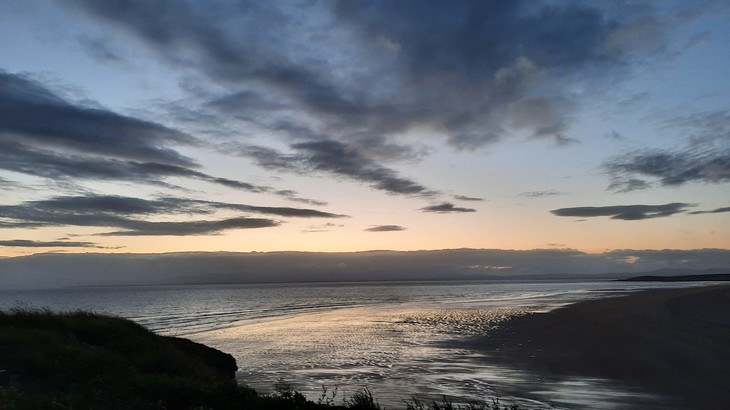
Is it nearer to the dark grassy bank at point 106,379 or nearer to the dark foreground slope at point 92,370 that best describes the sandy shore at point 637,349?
the dark grassy bank at point 106,379

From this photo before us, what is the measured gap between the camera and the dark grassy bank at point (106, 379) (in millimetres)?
13727

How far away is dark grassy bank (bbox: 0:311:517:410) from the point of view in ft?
45.0

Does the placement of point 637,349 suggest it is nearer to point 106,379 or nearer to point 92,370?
point 106,379

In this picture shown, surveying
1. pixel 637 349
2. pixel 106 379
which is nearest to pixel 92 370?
pixel 106 379

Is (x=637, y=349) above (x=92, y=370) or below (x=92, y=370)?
below

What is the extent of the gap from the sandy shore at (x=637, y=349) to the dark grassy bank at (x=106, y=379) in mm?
8875

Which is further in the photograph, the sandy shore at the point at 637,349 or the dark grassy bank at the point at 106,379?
the sandy shore at the point at 637,349

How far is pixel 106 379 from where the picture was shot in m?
15.6

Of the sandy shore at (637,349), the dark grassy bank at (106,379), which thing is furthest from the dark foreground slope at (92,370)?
the sandy shore at (637,349)

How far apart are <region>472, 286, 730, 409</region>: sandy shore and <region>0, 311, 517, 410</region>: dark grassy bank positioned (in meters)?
8.88

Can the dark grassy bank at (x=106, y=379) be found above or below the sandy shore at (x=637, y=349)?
above

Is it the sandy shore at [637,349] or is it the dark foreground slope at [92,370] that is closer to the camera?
the dark foreground slope at [92,370]

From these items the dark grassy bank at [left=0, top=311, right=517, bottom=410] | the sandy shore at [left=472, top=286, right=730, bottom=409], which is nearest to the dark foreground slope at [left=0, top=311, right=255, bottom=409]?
the dark grassy bank at [left=0, top=311, right=517, bottom=410]

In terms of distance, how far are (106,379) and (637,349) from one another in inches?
1138
